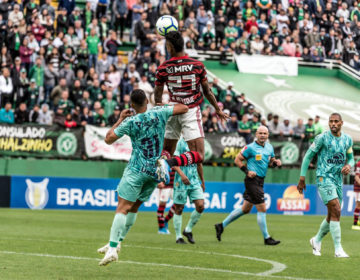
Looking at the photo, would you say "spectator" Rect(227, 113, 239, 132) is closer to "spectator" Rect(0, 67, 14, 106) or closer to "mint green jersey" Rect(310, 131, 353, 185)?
"spectator" Rect(0, 67, 14, 106)

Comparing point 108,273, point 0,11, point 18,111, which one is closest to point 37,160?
point 18,111

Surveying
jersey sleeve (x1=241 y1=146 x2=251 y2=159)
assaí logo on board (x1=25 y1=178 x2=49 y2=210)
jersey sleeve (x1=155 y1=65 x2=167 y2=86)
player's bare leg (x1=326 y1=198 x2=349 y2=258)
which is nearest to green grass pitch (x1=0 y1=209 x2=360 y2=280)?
player's bare leg (x1=326 y1=198 x2=349 y2=258)

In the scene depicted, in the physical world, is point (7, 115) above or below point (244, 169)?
below

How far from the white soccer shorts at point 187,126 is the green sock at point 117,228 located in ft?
5.88

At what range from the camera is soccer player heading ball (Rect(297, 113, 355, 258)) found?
13.3 meters

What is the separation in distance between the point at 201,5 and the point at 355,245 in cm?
1921

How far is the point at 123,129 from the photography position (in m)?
10.4

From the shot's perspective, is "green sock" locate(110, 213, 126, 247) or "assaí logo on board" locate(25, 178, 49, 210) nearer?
"green sock" locate(110, 213, 126, 247)

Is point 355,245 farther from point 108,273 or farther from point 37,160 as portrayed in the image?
point 37,160

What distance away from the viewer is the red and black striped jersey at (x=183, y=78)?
38.9 feet

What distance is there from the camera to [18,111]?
26.2m

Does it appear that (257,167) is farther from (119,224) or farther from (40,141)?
(40,141)

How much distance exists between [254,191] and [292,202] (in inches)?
520

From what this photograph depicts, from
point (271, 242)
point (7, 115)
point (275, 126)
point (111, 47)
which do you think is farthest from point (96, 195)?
point (271, 242)
